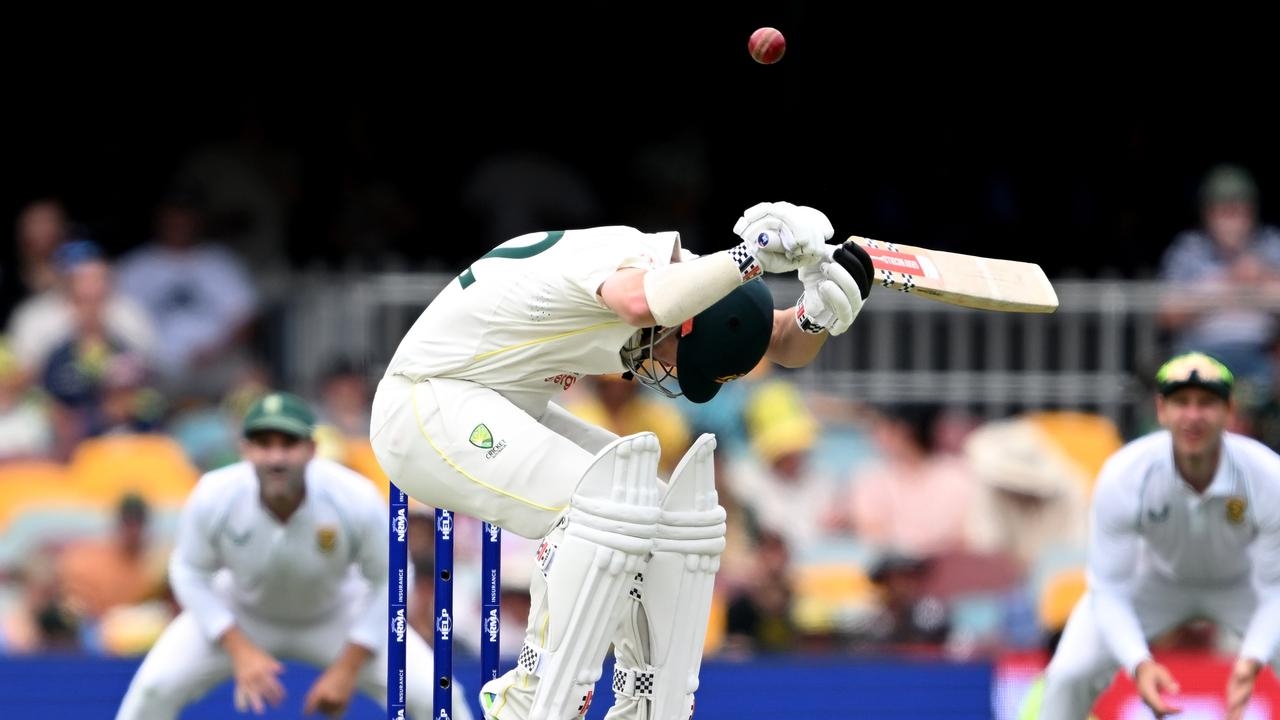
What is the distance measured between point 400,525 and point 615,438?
757 mm

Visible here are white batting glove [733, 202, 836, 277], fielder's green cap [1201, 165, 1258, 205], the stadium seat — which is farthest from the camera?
fielder's green cap [1201, 165, 1258, 205]

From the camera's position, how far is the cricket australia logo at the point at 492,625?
596cm

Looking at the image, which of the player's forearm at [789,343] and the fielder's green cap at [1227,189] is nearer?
the player's forearm at [789,343]

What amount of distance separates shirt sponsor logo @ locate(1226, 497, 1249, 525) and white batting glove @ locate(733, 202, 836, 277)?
2473 millimetres

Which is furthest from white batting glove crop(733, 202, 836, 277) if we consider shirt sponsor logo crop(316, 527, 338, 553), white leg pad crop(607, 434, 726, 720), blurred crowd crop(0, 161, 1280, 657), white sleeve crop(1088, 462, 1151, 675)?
blurred crowd crop(0, 161, 1280, 657)

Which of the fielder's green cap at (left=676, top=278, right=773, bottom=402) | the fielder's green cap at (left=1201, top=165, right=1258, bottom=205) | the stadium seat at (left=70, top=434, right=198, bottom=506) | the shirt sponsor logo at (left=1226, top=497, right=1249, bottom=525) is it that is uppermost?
the fielder's green cap at (left=1201, top=165, right=1258, bottom=205)

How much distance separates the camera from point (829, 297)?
17.7ft

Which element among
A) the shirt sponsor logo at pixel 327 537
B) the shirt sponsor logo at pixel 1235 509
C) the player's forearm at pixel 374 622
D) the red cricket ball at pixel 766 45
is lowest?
the player's forearm at pixel 374 622

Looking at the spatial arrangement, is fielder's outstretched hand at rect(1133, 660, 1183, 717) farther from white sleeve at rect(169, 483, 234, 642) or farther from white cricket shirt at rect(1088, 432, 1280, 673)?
white sleeve at rect(169, 483, 234, 642)

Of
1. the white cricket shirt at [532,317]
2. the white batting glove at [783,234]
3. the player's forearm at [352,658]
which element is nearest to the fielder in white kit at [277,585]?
the player's forearm at [352,658]

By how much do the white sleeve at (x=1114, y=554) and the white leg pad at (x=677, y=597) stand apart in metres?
1.92

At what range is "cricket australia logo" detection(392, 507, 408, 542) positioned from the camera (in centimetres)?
607

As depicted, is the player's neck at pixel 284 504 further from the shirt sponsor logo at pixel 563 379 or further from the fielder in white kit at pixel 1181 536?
the fielder in white kit at pixel 1181 536

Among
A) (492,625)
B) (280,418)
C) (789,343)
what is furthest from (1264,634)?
(280,418)
